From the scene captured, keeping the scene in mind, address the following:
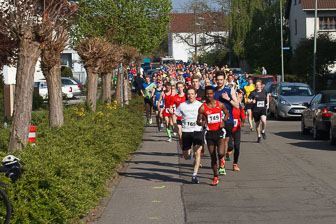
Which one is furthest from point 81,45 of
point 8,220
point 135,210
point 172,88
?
point 8,220

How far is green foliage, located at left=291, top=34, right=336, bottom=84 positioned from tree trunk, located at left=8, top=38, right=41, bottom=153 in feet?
104

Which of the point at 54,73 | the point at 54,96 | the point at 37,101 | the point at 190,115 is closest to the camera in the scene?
the point at 190,115

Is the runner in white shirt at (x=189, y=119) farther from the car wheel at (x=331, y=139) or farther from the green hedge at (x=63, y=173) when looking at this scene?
the car wheel at (x=331, y=139)

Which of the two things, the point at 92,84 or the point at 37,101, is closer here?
the point at 92,84

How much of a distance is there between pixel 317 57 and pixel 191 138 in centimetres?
3028

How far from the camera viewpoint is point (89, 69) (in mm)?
22625

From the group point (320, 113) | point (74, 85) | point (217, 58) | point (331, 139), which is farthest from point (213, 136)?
point (217, 58)

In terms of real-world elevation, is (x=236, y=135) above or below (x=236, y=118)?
below

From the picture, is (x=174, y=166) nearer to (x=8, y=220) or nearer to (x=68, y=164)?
(x=68, y=164)

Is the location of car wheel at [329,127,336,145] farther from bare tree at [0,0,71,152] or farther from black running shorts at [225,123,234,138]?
bare tree at [0,0,71,152]

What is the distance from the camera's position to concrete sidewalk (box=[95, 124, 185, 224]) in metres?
8.07

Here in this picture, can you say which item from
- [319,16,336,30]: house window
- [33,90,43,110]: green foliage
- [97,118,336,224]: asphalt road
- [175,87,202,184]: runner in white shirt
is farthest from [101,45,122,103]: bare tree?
[319,16,336,30]: house window

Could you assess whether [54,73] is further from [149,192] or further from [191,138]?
[149,192]

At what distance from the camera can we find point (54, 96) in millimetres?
14984
